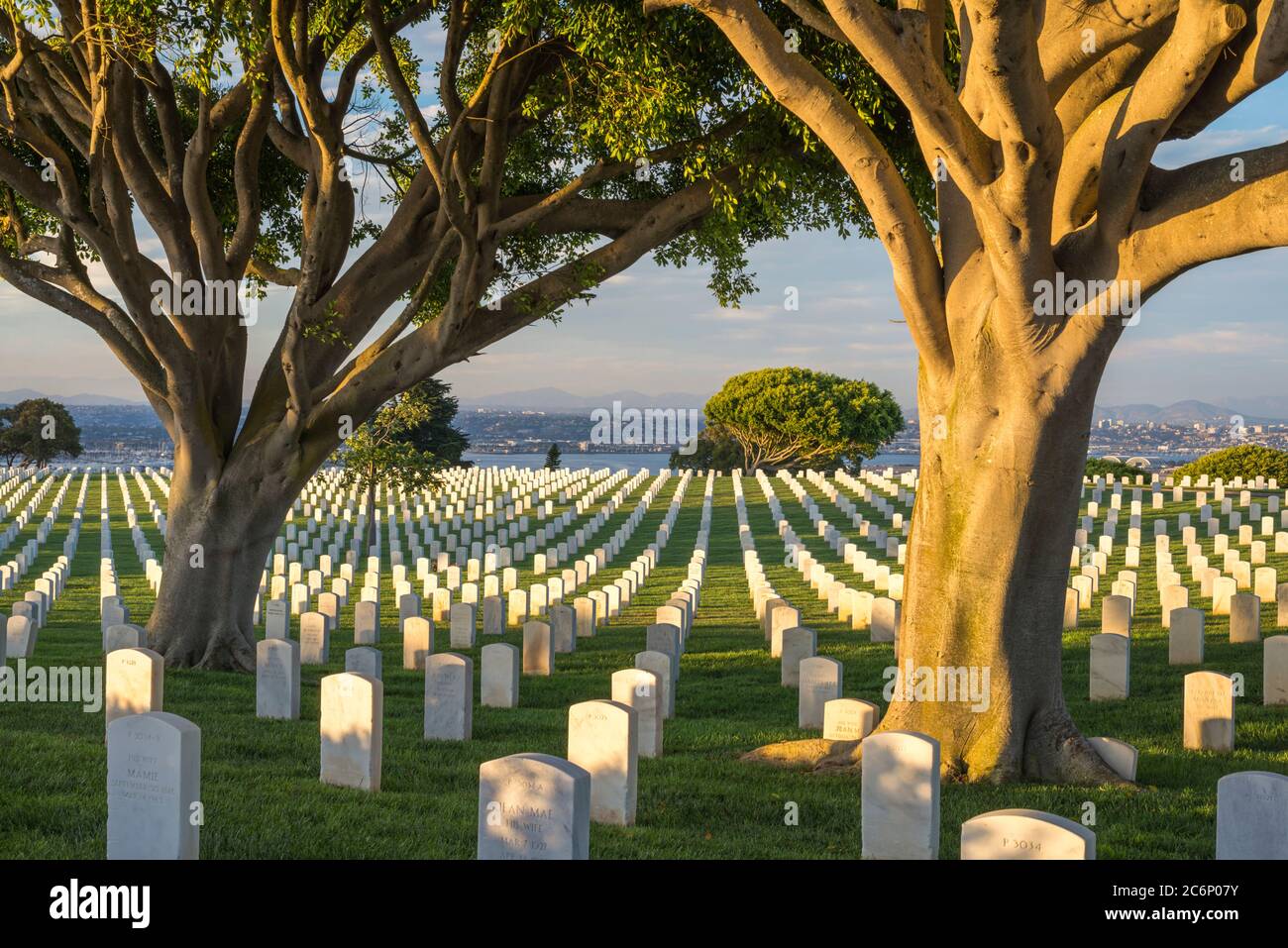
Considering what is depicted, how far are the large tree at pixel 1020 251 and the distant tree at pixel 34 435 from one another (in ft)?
245

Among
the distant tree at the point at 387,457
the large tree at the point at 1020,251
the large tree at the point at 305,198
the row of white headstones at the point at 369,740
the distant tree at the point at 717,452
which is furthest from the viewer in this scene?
the distant tree at the point at 717,452

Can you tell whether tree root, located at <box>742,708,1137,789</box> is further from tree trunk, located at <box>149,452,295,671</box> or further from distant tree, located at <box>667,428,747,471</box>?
distant tree, located at <box>667,428,747,471</box>

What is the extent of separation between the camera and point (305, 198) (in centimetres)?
1387

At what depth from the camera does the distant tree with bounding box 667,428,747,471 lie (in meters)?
73.3

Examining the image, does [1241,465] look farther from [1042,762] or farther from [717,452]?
[1042,762]

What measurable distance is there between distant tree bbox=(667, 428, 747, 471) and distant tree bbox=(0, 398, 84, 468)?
131ft

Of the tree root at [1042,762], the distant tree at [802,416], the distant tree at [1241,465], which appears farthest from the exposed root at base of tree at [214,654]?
the distant tree at [802,416]

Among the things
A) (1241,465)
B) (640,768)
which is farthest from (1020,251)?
(1241,465)

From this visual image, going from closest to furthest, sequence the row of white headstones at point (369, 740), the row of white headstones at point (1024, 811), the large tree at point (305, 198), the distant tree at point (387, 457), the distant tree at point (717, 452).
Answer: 1. the row of white headstones at point (1024, 811)
2. the row of white headstones at point (369, 740)
3. the large tree at point (305, 198)
4. the distant tree at point (387, 457)
5. the distant tree at point (717, 452)

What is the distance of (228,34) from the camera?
1155 centimetres

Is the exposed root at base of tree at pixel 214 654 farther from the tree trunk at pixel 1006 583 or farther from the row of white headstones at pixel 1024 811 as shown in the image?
the tree trunk at pixel 1006 583

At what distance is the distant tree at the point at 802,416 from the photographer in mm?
68812
